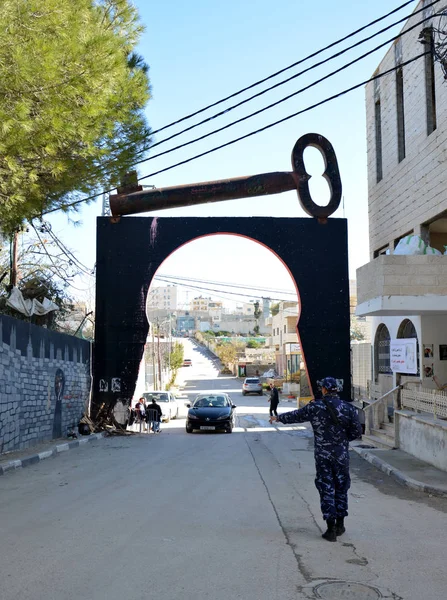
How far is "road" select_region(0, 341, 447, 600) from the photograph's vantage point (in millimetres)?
4641

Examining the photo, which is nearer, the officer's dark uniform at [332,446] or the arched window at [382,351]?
the officer's dark uniform at [332,446]

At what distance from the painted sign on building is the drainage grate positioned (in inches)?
516

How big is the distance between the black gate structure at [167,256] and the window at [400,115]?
7.60 ft

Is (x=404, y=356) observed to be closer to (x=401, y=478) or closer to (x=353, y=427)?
(x=401, y=478)

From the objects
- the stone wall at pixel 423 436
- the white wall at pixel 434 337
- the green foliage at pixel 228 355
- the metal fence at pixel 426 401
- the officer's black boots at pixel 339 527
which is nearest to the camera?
the officer's black boots at pixel 339 527

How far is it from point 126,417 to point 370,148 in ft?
43.8

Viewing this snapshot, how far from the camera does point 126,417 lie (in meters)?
20.3

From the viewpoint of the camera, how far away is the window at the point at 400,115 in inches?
780

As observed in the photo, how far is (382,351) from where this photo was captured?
21.7 m

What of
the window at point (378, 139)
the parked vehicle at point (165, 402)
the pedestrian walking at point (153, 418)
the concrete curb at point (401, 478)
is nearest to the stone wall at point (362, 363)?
the window at point (378, 139)

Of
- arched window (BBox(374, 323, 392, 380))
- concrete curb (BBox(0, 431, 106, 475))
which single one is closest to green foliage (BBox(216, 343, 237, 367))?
arched window (BBox(374, 323, 392, 380))

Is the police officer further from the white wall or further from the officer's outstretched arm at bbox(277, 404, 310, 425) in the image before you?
the white wall

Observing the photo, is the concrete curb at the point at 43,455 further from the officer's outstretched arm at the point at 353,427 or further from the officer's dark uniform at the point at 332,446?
the officer's outstretched arm at the point at 353,427

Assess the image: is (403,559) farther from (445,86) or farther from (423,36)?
(423,36)
